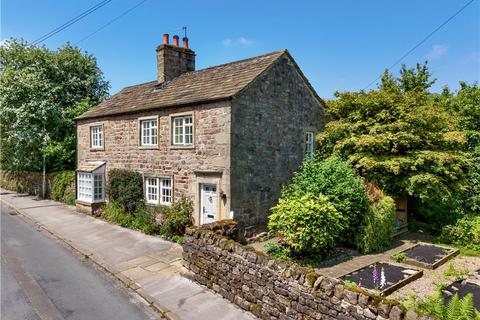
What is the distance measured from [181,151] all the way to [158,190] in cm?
250

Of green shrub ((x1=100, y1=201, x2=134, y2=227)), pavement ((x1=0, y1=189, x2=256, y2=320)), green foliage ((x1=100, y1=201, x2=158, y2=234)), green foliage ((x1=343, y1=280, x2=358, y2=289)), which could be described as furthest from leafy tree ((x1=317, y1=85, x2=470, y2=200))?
green shrub ((x1=100, y1=201, x2=134, y2=227))

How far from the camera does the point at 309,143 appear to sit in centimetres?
1678

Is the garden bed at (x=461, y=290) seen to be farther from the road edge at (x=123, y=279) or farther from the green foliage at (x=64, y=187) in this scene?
the green foliage at (x=64, y=187)

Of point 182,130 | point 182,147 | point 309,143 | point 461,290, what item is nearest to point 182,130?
point 182,130

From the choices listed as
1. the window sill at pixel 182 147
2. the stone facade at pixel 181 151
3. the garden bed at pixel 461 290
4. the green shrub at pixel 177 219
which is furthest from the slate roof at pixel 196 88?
the garden bed at pixel 461 290

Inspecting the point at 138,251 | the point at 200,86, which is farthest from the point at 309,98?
the point at 138,251

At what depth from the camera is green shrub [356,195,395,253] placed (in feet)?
38.9

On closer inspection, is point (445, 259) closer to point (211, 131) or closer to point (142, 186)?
point (211, 131)

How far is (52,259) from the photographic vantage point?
11242mm

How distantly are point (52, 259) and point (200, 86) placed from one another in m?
9.20

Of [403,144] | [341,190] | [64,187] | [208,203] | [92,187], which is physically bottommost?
[64,187]

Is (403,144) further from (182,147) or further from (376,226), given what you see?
(182,147)

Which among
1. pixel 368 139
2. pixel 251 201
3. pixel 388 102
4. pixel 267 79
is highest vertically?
pixel 267 79

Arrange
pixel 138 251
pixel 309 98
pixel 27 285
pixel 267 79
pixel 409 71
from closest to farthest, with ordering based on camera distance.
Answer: pixel 27 285, pixel 138 251, pixel 267 79, pixel 309 98, pixel 409 71
